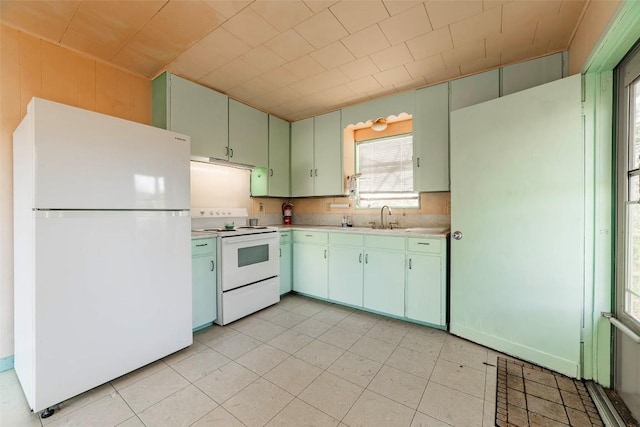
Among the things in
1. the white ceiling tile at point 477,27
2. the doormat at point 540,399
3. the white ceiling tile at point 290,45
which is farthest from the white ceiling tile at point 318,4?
the doormat at point 540,399

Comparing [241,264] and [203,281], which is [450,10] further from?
[203,281]

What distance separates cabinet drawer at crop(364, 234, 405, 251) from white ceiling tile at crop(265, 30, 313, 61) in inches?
73.8

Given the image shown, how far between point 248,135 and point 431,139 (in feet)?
7.07

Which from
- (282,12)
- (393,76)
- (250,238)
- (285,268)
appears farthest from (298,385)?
(393,76)

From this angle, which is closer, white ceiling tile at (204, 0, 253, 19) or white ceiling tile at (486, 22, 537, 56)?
white ceiling tile at (204, 0, 253, 19)

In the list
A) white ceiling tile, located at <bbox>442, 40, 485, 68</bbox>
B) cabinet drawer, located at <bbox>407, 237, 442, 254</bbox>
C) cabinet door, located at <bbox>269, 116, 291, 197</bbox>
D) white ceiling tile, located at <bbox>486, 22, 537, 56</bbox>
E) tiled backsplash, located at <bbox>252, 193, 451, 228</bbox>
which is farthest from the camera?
cabinet door, located at <bbox>269, 116, 291, 197</bbox>

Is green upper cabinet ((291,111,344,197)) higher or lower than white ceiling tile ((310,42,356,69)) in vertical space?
lower

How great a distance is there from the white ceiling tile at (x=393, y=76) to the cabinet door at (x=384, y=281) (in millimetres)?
1792

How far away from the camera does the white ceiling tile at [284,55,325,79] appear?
2.35 meters

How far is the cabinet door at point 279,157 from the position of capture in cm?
360

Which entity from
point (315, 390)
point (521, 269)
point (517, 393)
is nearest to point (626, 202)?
point (521, 269)

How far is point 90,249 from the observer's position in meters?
1.60

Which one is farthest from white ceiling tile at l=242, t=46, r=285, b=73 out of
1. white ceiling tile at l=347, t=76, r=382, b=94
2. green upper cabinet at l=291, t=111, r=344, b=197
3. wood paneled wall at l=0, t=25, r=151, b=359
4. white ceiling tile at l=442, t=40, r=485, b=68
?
white ceiling tile at l=442, t=40, r=485, b=68

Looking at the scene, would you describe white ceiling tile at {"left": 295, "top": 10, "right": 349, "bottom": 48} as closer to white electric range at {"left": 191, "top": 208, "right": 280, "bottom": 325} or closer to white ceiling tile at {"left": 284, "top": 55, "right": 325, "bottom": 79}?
white ceiling tile at {"left": 284, "top": 55, "right": 325, "bottom": 79}
